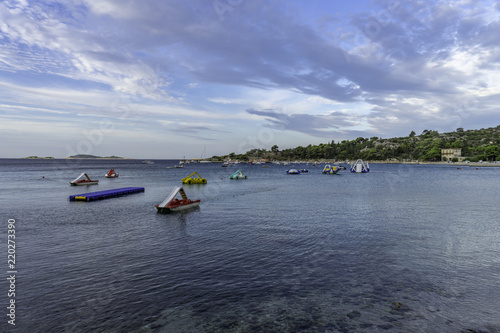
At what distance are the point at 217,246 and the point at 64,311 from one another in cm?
1282

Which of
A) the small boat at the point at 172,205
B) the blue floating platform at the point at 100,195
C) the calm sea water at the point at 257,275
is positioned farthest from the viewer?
the blue floating platform at the point at 100,195

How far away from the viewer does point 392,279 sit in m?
18.2

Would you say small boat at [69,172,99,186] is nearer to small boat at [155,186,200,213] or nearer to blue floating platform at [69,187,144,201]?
blue floating platform at [69,187,144,201]

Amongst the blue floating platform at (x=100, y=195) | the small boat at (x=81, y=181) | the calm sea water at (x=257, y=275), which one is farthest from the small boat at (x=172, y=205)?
the small boat at (x=81, y=181)

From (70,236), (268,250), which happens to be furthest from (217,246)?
(70,236)

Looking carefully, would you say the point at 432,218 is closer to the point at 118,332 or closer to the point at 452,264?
the point at 452,264

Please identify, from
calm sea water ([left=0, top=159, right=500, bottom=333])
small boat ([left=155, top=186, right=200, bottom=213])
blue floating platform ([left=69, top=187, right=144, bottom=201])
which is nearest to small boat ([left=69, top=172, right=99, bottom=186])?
blue floating platform ([left=69, top=187, right=144, bottom=201])

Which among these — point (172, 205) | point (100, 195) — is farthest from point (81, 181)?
point (172, 205)

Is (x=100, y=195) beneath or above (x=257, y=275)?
above

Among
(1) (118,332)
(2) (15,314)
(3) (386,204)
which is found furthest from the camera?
(3) (386,204)

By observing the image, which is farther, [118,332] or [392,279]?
[392,279]

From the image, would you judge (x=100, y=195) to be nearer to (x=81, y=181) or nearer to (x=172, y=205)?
(x=172, y=205)

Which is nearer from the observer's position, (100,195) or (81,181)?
(100,195)

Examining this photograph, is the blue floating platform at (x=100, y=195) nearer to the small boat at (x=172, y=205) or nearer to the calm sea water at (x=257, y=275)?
the calm sea water at (x=257, y=275)
